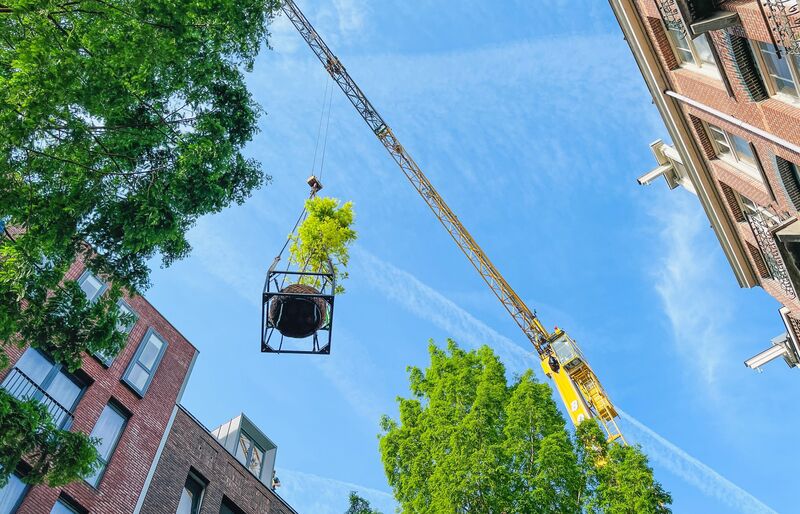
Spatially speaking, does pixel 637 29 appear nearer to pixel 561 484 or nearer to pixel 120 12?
pixel 561 484

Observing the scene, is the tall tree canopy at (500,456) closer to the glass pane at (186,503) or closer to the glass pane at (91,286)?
the glass pane at (186,503)

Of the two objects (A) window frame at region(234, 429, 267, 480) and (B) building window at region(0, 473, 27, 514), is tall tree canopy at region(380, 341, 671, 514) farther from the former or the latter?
(A) window frame at region(234, 429, 267, 480)

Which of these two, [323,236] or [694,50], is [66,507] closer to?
[323,236]

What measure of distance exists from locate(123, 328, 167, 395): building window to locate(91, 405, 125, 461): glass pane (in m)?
1.06

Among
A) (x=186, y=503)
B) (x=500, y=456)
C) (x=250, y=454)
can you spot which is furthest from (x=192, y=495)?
(x=500, y=456)

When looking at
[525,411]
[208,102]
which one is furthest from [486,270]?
[208,102]

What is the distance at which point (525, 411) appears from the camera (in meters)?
14.4

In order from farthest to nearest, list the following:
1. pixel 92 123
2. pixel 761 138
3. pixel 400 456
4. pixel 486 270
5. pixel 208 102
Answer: pixel 486 270, pixel 400 456, pixel 761 138, pixel 208 102, pixel 92 123

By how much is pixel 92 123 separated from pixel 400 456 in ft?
31.4

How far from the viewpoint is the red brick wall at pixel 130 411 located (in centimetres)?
1594

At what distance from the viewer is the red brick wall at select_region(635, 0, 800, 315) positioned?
12.2 metres

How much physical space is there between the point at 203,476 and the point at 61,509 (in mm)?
5297

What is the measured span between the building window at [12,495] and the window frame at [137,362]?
464cm

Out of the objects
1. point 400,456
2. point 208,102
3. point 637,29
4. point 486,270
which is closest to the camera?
point 208,102
